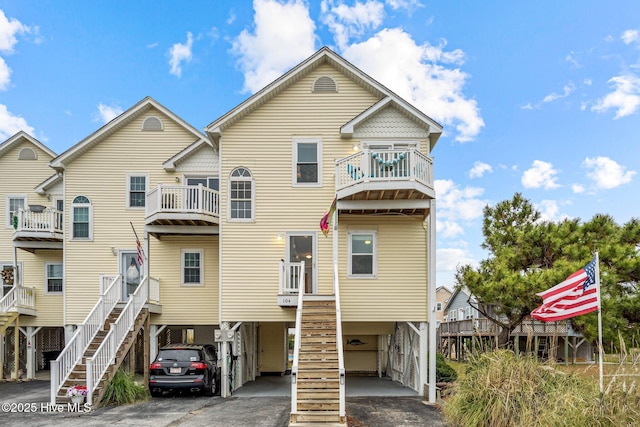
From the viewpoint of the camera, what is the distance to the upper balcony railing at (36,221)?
1791cm

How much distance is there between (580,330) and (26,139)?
77.7 feet

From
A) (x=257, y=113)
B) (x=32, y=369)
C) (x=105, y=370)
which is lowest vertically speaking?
(x=32, y=369)

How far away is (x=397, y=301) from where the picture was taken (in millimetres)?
14883

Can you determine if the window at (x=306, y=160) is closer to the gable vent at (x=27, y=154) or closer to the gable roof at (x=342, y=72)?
the gable roof at (x=342, y=72)

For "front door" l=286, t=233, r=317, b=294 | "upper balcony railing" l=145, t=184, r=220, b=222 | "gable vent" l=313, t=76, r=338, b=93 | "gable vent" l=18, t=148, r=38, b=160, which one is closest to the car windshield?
"front door" l=286, t=233, r=317, b=294

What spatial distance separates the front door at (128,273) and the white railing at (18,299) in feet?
14.7

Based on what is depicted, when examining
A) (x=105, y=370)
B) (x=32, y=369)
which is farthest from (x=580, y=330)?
(x=32, y=369)

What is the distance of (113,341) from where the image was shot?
13492 millimetres

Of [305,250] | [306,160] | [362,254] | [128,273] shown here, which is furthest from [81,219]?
[362,254]

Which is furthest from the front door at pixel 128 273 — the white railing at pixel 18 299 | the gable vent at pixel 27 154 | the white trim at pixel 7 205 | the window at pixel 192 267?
the gable vent at pixel 27 154

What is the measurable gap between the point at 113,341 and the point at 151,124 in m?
8.56

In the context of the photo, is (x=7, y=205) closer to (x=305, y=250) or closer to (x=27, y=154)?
(x=27, y=154)

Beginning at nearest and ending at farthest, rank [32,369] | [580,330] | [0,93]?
[580,330] → [32,369] → [0,93]

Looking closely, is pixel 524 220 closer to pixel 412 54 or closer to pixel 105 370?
pixel 412 54
